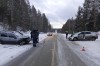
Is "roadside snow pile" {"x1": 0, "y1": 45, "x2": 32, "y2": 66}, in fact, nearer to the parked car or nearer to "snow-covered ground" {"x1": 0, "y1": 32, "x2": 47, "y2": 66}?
"snow-covered ground" {"x1": 0, "y1": 32, "x2": 47, "y2": 66}

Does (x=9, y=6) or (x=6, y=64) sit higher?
(x=9, y=6)

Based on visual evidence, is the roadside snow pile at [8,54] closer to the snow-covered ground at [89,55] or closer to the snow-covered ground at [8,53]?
the snow-covered ground at [8,53]

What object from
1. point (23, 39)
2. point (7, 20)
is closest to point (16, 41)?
point (23, 39)

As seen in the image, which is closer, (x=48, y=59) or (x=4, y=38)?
(x=48, y=59)

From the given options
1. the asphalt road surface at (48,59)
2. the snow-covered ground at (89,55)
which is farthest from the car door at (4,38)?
the asphalt road surface at (48,59)

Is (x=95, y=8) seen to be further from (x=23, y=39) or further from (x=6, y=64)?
(x=6, y=64)

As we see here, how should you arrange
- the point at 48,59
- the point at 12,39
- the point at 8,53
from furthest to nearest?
the point at 12,39, the point at 8,53, the point at 48,59

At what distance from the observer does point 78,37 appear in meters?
46.7

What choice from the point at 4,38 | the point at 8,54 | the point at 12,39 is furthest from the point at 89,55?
the point at 4,38

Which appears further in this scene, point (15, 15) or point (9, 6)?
point (15, 15)

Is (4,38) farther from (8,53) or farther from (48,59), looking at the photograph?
(48,59)

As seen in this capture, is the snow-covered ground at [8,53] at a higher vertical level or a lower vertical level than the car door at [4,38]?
lower

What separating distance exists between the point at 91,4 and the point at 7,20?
2889cm

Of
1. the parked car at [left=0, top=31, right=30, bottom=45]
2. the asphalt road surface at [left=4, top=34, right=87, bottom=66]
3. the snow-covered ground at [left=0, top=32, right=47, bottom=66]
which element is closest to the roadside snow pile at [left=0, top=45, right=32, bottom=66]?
the snow-covered ground at [left=0, top=32, right=47, bottom=66]
